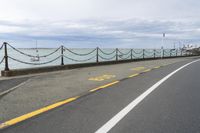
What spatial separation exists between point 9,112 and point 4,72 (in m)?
6.39

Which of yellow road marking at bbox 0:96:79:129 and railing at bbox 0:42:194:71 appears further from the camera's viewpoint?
railing at bbox 0:42:194:71

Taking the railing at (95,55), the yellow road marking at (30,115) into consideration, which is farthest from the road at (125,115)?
the railing at (95,55)

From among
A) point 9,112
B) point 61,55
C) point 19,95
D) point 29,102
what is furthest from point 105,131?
point 61,55

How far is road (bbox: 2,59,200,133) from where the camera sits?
4.76 meters

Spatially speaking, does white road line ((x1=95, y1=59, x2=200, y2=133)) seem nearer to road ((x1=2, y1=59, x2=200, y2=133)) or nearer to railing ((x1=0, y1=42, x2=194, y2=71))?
road ((x1=2, y1=59, x2=200, y2=133))

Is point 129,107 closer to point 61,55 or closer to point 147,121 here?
point 147,121

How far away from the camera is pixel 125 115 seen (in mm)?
5668

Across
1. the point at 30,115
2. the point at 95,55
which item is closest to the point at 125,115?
the point at 30,115

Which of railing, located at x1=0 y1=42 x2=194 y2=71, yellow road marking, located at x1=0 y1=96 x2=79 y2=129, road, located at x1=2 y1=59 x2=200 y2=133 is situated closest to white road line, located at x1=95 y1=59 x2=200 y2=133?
road, located at x1=2 y1=59 x2=200 y2=133

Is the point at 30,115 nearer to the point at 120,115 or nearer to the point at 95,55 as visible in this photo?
the point at 120,115

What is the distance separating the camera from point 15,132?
4.52 m

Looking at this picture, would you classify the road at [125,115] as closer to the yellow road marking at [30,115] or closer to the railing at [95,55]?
the yellow road marking at [30,115]

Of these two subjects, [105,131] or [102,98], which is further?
[102,98]

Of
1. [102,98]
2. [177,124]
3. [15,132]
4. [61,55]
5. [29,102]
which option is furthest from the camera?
[61,55]
